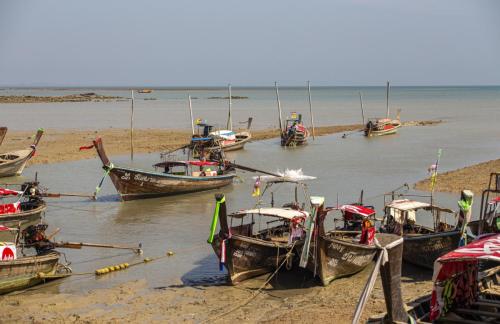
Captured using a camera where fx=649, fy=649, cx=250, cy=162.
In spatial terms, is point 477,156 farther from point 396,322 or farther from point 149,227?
point 396,322

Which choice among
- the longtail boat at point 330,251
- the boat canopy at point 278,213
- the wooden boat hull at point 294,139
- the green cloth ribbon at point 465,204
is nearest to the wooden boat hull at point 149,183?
the boat canopy at point 278,213

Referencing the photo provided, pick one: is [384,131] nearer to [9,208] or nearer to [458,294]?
[9,208]

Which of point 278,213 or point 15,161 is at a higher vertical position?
point 278,213

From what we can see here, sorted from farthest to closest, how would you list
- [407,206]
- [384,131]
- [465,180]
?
1. [384,131]
2. [465,180]
3. [407,206]

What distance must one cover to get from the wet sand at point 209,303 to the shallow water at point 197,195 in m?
0.95

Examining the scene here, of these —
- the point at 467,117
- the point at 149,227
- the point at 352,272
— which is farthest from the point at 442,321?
the point at 467,117

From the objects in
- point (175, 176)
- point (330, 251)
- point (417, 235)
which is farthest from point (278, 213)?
point (175, 176)

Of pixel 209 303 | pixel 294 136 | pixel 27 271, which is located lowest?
pixel 209 303

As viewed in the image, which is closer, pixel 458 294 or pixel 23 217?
pixel 458 294

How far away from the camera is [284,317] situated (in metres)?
13.8

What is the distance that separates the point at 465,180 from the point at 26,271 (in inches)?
829

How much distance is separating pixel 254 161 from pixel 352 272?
77.6ft

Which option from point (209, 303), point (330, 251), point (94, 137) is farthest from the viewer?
point (94, 137)

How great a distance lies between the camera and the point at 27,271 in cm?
1598
